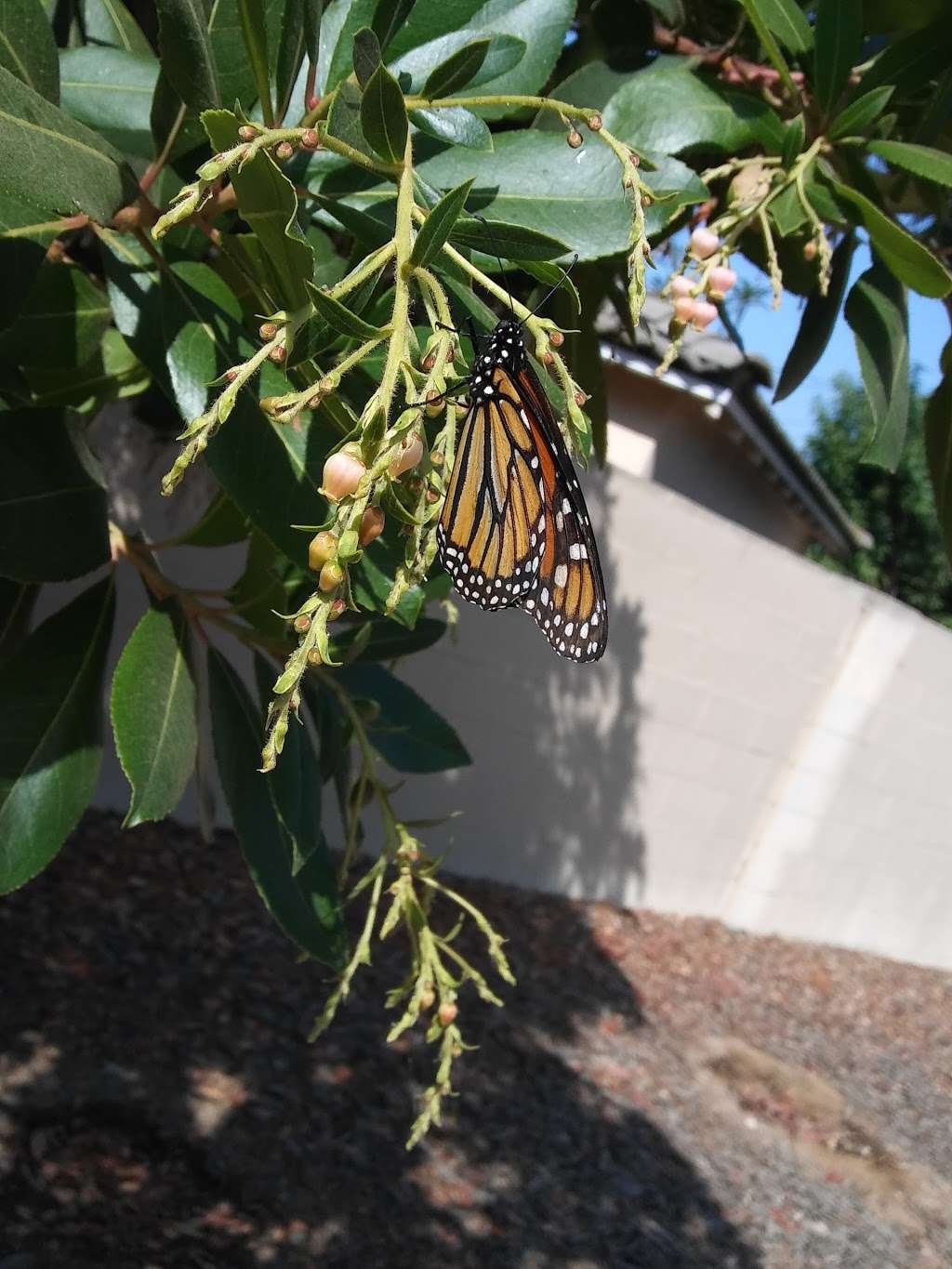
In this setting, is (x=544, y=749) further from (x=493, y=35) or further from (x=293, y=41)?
(x=293, y=41)

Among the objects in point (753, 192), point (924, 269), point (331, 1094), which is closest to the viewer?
point (924, 269)

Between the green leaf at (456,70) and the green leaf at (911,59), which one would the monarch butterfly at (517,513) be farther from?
the green leaf at (911,59)

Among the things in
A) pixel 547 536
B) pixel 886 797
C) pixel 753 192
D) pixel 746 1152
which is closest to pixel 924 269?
pixel 753 192

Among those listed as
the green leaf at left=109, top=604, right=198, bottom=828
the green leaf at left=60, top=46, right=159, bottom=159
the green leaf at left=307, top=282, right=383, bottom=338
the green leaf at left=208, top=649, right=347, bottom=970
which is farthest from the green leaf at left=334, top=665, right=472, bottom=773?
the green leaf at left=307, top=282, right=383, bottom=338

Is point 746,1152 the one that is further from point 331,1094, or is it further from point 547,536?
point 547,536

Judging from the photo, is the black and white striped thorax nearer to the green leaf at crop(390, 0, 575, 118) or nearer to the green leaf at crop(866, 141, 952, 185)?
the green leaf at crop(390, 0, 575, 118)

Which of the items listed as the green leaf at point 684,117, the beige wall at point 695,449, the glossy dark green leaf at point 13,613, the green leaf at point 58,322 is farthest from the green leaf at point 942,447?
the beige wall at point 695,449
